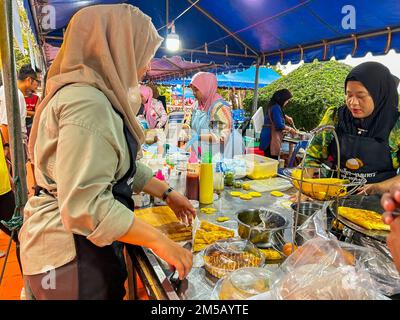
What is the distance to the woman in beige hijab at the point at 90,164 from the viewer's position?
2.62 ft

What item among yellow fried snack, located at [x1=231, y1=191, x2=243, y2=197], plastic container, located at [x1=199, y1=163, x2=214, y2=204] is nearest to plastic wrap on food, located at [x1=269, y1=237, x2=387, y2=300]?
plastic container, located at [x1=199, y1=163, x2=214, y2=204]

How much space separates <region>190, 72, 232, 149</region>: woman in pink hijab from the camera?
311cm

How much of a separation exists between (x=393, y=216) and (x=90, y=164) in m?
0.75

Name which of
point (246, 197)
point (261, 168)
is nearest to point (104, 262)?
point (246, 197)

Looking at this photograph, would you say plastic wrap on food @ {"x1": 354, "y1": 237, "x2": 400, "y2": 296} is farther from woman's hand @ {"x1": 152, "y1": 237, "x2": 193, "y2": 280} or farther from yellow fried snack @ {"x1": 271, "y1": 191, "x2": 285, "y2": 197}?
yellow fried snack @ {"x1": 271, "y1": 191, "x2": 285, "y2": 197}

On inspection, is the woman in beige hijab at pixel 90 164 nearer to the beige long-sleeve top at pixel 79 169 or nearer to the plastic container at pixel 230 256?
the beige long-sleeve top at pixel 79 169

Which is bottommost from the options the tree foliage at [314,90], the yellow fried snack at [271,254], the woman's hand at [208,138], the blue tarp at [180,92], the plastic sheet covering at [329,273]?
the yellow fried snack at [271,254]

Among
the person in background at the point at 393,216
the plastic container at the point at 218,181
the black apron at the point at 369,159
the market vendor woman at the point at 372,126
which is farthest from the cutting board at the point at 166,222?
the black apron at the point at 369,159

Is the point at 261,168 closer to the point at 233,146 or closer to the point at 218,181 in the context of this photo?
the point at 218,181

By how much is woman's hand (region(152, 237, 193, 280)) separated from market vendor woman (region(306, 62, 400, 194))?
1.30 m

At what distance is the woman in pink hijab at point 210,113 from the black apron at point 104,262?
6.52 ft
